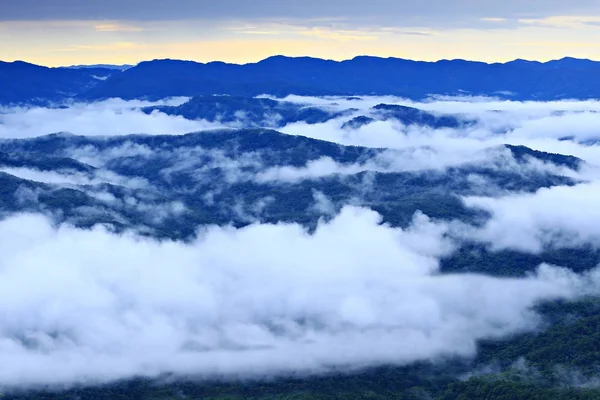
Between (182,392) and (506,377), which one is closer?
(506,377)

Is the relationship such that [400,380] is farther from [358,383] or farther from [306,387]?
[306,387]

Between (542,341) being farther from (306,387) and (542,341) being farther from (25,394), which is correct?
(25,394)

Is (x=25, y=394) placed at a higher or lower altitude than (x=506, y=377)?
lower

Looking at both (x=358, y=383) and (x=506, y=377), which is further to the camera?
(x=358, y=383)

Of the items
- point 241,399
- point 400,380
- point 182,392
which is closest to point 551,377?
point 400,380

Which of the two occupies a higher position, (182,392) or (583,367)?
(583,367)

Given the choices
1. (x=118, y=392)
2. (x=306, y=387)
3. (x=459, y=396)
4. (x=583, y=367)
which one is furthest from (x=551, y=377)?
(x=118, y=392)

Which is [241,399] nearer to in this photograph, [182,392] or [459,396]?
[182,392]

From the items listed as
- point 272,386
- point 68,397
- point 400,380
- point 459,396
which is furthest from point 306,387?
point 68,397
